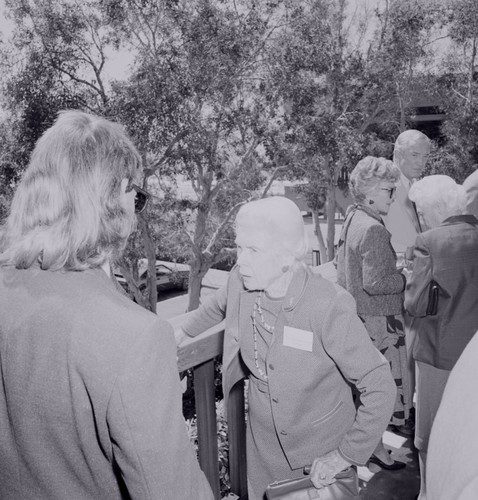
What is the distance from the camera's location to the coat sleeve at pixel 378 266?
2.60m

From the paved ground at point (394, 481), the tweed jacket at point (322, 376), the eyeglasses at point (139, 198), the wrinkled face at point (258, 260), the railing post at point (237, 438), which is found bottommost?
the paved ground at point (394, 481)

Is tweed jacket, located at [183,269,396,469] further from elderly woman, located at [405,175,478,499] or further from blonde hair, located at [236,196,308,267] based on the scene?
elderly woman, located at [405,175,478,499]

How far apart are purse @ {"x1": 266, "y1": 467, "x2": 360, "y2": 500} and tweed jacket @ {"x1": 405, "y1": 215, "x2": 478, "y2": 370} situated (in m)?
0.83

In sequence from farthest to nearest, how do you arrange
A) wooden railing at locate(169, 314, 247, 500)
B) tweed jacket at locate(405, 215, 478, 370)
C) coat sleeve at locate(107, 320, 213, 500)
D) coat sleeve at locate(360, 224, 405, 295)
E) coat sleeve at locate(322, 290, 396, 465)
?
1. coat sleeve at locate(360, 224, 405, 295)
2. tweed jacket at locate(405, 215, 478, 370)
3. wooden railing at locate(169, 314, 247, 500)
4. coat sleeve at locate(322, 290, 396, 465)
5. coat sleeve at locate(107, 320, 213, 500)

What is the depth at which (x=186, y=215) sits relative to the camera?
54.0 feet

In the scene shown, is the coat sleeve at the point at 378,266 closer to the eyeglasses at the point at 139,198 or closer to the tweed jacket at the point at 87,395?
the eyeglasses at the point at 139,198

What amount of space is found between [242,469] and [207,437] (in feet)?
1.05

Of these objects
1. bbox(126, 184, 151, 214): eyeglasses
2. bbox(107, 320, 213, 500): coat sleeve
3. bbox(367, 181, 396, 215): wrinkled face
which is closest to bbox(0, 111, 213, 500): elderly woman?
bbox(107, 320, 213, 500): coat sleeve

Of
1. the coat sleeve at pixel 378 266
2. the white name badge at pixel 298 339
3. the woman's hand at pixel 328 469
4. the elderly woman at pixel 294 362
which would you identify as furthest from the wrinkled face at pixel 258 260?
the coat sleeve at pixel 378 266

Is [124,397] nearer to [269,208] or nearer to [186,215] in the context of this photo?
[269,208]

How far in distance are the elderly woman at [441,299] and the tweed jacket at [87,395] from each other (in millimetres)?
1518

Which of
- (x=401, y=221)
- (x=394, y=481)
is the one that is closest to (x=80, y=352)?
(x=394, y=481)

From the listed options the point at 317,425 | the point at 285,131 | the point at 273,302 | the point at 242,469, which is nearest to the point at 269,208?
the point at 273,302

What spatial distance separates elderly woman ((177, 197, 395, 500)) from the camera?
5.44 feet
